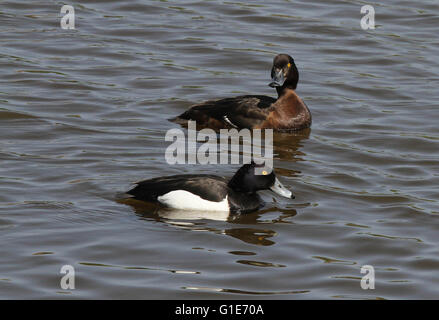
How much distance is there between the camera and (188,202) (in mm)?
9898

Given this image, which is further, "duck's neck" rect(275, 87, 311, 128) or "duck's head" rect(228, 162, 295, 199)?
"duck's neck" rect(275, 87, 311, 128)

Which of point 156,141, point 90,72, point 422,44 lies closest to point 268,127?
point 156,141

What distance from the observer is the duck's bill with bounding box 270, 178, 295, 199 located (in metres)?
10.1

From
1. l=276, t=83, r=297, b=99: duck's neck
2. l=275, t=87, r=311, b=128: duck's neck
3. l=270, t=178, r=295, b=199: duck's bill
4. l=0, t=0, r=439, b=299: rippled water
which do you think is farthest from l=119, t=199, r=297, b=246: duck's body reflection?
l=276, t=83, r=297, b=99: duck's neck

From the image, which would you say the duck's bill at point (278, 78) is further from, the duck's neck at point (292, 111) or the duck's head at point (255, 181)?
the duck's head at point (255, 181)

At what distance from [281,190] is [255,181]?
291 millimetres

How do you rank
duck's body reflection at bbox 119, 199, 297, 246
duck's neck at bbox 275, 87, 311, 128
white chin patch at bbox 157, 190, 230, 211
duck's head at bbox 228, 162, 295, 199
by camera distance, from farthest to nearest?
duck's neck at bbox 275, 87, 311, 128
duck's head at bbox 228, 162, 295, 199
white chin patch at bbox 157, 190, 230, 211
duck's body reflection at bbox 119, 199, 297, 246

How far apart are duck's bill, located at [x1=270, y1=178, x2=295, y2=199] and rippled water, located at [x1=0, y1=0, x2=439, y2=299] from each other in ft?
0.66

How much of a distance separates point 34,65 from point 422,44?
6.53 metres

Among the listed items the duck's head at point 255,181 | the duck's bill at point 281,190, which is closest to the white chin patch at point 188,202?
the duck's head at point 255,181

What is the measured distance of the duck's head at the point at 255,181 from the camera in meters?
10.1

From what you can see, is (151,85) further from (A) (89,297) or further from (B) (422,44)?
(A) (89,297)

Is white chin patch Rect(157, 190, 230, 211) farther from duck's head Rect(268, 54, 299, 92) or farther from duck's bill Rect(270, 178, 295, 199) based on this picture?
duck's head Rect(268, 54, 299, 92)

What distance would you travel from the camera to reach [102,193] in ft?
34.1
